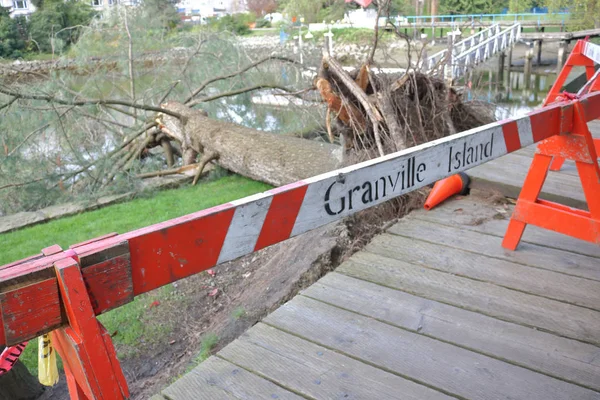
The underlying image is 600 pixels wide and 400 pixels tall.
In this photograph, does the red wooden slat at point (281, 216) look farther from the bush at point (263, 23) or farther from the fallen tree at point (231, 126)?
the bush at point (263, 23)

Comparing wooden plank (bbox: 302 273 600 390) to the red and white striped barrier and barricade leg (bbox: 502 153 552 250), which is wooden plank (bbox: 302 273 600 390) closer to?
the red and white striped barrier

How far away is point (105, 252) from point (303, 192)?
70 cm

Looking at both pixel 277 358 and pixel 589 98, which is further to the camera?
pixel 589 98

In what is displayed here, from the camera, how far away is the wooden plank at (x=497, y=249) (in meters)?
3.11

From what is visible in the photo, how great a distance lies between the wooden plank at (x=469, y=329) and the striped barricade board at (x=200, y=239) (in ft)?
2.48

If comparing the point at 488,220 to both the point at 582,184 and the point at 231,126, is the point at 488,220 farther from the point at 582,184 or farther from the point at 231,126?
the point at 231,126

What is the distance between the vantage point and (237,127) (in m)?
8.16

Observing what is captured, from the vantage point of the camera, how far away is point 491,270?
310 cm

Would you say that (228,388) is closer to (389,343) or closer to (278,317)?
(278,317)

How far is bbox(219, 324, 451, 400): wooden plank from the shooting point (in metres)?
2.14

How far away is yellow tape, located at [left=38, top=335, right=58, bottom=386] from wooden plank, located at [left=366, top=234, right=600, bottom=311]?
2.16 m

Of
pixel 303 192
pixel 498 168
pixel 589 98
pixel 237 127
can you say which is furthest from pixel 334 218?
pixel 237 127

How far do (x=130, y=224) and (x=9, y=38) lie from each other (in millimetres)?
11690

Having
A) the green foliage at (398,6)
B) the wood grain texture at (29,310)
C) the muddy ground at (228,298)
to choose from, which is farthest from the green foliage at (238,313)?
the green foliage at (398,6)
